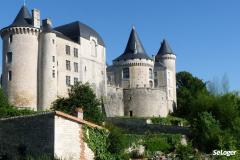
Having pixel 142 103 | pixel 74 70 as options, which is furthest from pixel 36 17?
pixel 142 103

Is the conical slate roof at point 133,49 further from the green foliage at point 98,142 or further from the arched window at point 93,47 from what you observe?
the green foliage at point 98,142

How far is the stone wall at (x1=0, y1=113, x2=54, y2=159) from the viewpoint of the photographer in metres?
20.8

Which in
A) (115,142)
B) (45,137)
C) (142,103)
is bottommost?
(115,142)

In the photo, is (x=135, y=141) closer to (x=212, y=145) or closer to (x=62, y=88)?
(x=212, y=145)

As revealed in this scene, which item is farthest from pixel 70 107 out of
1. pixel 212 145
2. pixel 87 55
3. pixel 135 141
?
pixel 87 55

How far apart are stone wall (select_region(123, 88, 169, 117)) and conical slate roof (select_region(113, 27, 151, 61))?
4715mm

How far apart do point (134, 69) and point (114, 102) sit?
5982 millimetres

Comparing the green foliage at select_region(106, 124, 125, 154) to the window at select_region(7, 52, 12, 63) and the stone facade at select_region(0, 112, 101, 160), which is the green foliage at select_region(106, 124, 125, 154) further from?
the window at select_region(7, 52, 12, 63)

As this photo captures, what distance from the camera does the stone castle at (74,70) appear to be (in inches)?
1918

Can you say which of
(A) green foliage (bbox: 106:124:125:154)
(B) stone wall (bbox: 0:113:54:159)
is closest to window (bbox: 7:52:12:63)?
(B) stone wall (bbox: 0:113:54:159)

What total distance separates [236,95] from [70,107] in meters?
19.3

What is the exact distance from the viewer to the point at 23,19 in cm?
5019

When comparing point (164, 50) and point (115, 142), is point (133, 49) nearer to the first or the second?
point (164, 50)

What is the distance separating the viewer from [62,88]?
5141 cm
